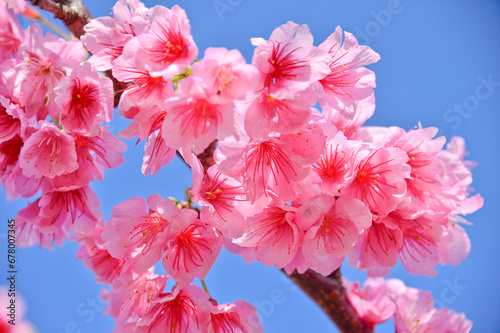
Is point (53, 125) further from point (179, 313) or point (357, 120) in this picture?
point (357, 120)

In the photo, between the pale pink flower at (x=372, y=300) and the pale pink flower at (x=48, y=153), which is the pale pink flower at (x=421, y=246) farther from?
the pale pink flower at (x=48, y=153)

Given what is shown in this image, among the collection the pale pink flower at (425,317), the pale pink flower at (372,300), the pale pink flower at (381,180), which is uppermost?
the pale pink flower at (381,180)

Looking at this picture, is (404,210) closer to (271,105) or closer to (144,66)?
(271,105)

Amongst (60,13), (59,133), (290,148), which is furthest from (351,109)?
(60,13)

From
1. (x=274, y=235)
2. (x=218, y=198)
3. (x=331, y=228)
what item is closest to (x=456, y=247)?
(x=331, y=228)

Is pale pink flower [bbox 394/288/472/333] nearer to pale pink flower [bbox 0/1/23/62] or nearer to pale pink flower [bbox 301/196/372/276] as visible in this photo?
pale pink flower [bbox 301/196/372/276]

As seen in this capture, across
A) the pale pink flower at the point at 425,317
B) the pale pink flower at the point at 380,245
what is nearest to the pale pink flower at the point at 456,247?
the pale pink flower at the point at 425,317
